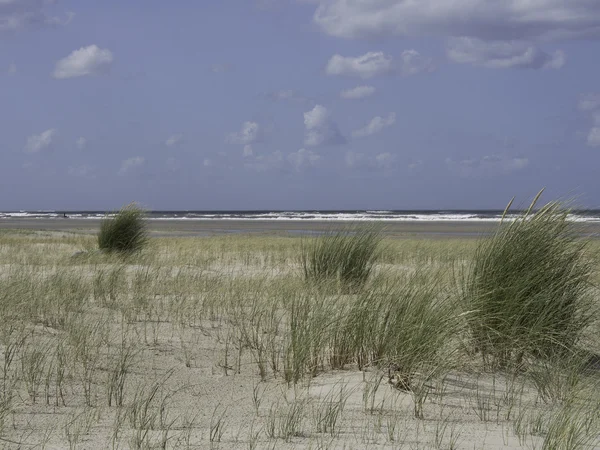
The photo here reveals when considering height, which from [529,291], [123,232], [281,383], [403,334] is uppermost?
[123,232]

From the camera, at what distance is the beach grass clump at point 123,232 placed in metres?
14.8

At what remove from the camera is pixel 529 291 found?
5887 mm

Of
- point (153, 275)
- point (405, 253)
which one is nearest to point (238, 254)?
point (405, 253)

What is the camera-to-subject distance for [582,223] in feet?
21.0

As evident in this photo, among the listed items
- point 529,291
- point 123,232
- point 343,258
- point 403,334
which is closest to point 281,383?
point 403,334

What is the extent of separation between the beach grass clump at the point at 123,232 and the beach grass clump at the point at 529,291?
985cm

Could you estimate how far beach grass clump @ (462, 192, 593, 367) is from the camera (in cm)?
571

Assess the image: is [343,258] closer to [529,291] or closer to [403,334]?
[529,291]

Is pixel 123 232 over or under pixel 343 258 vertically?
over

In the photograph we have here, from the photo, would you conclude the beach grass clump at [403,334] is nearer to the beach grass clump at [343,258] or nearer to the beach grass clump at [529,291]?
the beach grass clump at [529,291]

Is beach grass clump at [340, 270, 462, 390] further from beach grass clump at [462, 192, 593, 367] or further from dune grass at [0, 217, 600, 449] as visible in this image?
beach grass clump at [462, 192, 593, 367]

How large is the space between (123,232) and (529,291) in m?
10.5

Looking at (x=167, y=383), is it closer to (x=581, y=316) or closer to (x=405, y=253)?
(x=581, y=316)

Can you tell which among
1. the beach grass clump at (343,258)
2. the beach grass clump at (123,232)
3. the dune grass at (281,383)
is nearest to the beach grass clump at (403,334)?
the dune grass at (281,383)
